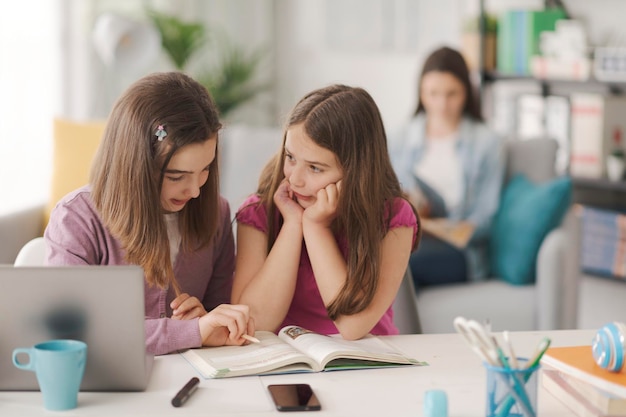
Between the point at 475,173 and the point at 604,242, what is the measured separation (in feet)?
3.05

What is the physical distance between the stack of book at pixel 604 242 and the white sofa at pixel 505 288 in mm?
771

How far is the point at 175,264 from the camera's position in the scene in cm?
178

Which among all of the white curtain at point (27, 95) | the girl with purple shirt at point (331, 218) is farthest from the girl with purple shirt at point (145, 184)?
the white curtain at point (27, 95)

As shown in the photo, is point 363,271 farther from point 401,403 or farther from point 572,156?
point 572,156

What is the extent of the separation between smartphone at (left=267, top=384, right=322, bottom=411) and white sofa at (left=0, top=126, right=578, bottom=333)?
1.58 m

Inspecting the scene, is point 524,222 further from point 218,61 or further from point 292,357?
point 218,61

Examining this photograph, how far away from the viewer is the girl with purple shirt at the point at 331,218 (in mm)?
1724

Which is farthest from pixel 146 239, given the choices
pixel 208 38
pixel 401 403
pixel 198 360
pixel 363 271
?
pixel 208 38

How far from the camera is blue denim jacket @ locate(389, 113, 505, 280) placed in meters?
3.24

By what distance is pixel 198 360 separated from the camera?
1453mm

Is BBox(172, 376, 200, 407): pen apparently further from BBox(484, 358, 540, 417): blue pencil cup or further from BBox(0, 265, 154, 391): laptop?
BBox(484, 358, 540, 417): blue pencil cup

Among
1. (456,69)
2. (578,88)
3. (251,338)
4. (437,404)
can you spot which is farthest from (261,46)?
(437,404)


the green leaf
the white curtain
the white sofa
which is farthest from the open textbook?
the green leaf

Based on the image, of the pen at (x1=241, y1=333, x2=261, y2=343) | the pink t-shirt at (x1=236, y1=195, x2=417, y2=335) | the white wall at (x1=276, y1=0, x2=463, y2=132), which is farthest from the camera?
the white wall at (x1=276, y1=0, x2=463, y2=132)
